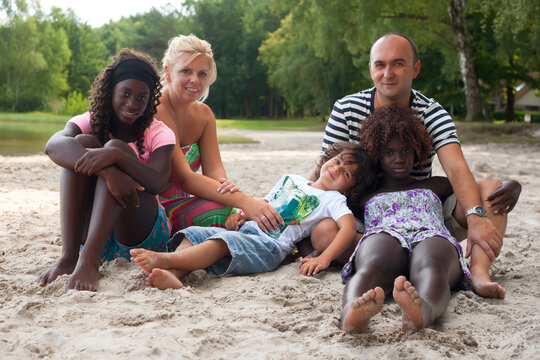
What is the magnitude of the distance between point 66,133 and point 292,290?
1.56 metres

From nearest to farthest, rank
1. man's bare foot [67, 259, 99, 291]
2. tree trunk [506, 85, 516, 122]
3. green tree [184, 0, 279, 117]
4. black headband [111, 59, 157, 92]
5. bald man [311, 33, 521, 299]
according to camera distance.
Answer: man's bare foot [67, 259, 99, 291], bald man [311, 33, 521, 299], black headband [111, 59, 157, 92], tree trunk [506, 85, 516, 122], green tree [184, 0, 279, 117]

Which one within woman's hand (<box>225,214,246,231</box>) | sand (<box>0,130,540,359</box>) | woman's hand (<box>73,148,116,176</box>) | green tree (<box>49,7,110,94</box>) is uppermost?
green tree (<box>49,7,110,94</box>)

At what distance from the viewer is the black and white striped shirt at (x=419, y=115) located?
136 inches

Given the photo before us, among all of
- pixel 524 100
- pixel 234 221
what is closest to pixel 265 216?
pixel 234 221

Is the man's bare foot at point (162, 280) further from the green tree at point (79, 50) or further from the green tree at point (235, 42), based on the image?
the green tree at point (79, 50)

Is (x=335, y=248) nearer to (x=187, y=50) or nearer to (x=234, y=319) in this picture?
(x=234, y=319)

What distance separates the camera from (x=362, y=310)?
2.17m

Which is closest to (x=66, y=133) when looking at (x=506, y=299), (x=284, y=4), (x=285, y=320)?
(x=285, y=320)

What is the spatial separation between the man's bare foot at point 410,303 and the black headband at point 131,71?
6.37ft

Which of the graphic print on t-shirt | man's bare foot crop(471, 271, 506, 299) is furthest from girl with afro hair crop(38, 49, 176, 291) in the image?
man's bare foot crop(471, 271, 506, 299)

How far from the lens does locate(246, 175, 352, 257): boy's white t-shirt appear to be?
10.8ft

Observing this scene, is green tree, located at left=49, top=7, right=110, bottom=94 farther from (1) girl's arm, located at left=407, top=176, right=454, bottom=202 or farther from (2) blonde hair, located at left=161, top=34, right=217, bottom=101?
(1) girl's arm, located at left=407, top=176, right=454, bottom=202

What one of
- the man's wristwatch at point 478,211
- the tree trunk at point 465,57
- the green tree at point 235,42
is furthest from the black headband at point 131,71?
the green tree at point 235,42

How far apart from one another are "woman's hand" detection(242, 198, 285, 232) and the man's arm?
1050 millimetres
